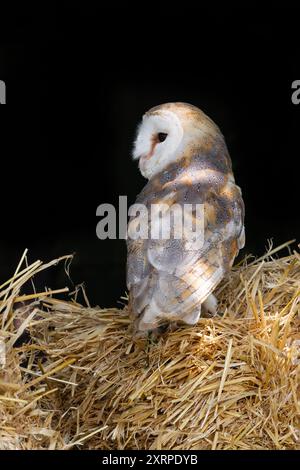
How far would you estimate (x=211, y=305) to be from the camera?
328 centimetres

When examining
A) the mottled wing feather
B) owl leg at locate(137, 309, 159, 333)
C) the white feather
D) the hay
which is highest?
the white feather

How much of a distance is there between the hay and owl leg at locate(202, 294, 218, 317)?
0.04 m

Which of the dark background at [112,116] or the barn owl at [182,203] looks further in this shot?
the dark background at [112,116]

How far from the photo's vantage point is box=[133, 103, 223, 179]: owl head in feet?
11.2

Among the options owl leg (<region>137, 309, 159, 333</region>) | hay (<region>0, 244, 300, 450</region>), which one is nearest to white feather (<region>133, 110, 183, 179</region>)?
hay (<region>0, 244, 300, 450</region>)

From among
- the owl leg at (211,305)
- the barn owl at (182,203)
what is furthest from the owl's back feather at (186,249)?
the owl leg at (211,305)

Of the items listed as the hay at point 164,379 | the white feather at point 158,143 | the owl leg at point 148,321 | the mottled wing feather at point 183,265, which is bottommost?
the hay at point 164,379

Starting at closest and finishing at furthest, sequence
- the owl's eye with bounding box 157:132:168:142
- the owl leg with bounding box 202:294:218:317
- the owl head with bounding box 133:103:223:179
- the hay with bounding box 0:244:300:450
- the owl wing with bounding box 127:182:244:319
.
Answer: the hay with bounding box 0:244:300:450
the owl wing with bounding box 127:182:244:319
the owl leg with bounding box 202:294:218:317
the owl head with bounding box 133:103:223:179
the owl's eye with bounding box 157:132:168:142

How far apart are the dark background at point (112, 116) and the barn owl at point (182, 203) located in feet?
1.57

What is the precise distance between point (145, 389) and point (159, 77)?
1476 millimetres

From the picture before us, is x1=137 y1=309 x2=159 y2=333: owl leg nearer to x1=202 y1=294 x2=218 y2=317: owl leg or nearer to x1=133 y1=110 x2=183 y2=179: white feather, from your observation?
x1=202 y1=294 x2=218 y2=317: owl leg

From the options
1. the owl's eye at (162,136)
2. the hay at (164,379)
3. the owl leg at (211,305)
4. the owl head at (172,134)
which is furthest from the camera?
the owl's eye at (162,136)

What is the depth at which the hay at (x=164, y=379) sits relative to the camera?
2879 mm

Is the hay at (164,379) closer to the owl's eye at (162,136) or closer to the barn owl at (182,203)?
the barn owl at (182,203)
